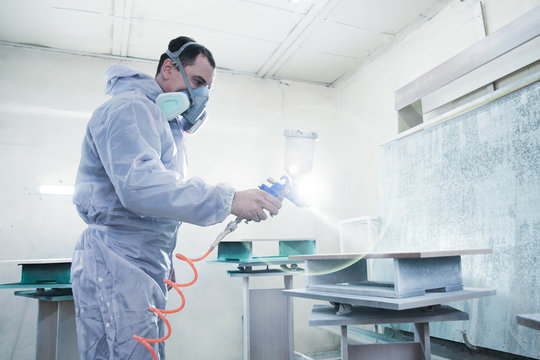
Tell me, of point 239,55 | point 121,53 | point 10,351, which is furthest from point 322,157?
point 10,351

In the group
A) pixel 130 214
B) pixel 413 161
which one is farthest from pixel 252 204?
pixel 413 161

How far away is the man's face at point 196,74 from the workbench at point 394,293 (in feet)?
2.52

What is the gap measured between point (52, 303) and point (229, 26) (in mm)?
2283

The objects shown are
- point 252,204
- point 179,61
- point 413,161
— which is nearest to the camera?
point 252,204

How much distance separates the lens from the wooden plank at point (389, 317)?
1250mm

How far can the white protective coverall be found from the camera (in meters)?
0.90

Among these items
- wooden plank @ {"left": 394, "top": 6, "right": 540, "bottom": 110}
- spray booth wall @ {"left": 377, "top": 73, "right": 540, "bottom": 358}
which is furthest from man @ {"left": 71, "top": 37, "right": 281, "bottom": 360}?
wooden plank @ {"left": 394, "top": 6, "right": 540, "bottom": 110}

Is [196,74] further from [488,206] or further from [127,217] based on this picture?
[488,206]

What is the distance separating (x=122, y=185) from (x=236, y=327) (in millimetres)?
2783

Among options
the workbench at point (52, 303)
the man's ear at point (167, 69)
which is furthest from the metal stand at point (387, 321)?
the workbench at point (52, 303)

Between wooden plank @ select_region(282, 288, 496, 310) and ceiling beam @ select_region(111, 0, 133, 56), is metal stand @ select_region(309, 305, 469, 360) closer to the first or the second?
wooden plank @ select_region(282, 288, 496, 310)

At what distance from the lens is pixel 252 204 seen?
936mm

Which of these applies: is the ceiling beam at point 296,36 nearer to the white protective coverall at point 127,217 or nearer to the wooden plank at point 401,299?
the white protective coverall at point 127,217

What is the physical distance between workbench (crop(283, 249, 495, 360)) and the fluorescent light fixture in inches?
95.8
